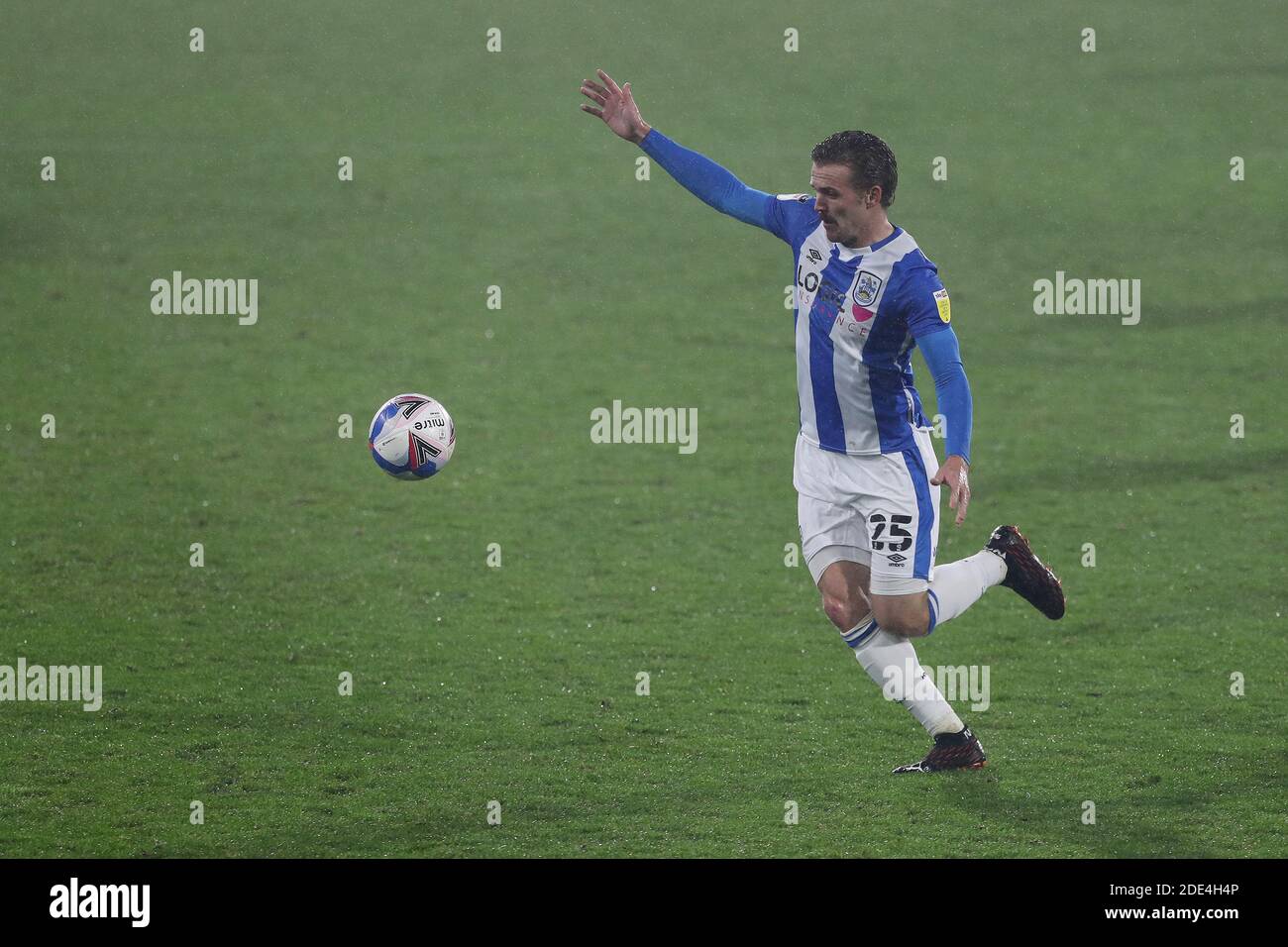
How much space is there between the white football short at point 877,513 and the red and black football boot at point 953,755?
0.74 m

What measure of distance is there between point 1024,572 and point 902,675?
124 centimetres

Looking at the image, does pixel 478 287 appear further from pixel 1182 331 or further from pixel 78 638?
pixel 78 638

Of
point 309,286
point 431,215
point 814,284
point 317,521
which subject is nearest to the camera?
point 814,284

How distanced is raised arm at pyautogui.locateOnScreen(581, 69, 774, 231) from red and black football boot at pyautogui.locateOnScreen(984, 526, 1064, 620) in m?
2.06

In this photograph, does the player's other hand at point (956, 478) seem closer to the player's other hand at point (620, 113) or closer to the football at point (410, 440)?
the player's other hand at point (620, 113)

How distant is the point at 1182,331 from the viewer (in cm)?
1614

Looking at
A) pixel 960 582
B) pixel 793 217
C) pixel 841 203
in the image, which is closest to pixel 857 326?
pixel 841 203

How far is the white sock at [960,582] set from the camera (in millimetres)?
7426

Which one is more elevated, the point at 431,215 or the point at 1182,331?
the point at 431,215

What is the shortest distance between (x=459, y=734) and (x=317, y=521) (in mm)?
3846

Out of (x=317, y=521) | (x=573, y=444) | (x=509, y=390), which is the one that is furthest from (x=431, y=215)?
(x=317, y=521)

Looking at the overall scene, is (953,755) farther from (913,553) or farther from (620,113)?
(620,113)

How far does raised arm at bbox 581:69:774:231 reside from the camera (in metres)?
7.41

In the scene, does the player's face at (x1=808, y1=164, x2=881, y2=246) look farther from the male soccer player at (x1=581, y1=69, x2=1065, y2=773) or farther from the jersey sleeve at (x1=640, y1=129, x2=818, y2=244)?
the jersey sleeve at (x1=640, y1=129, x2=818, y2=244)
